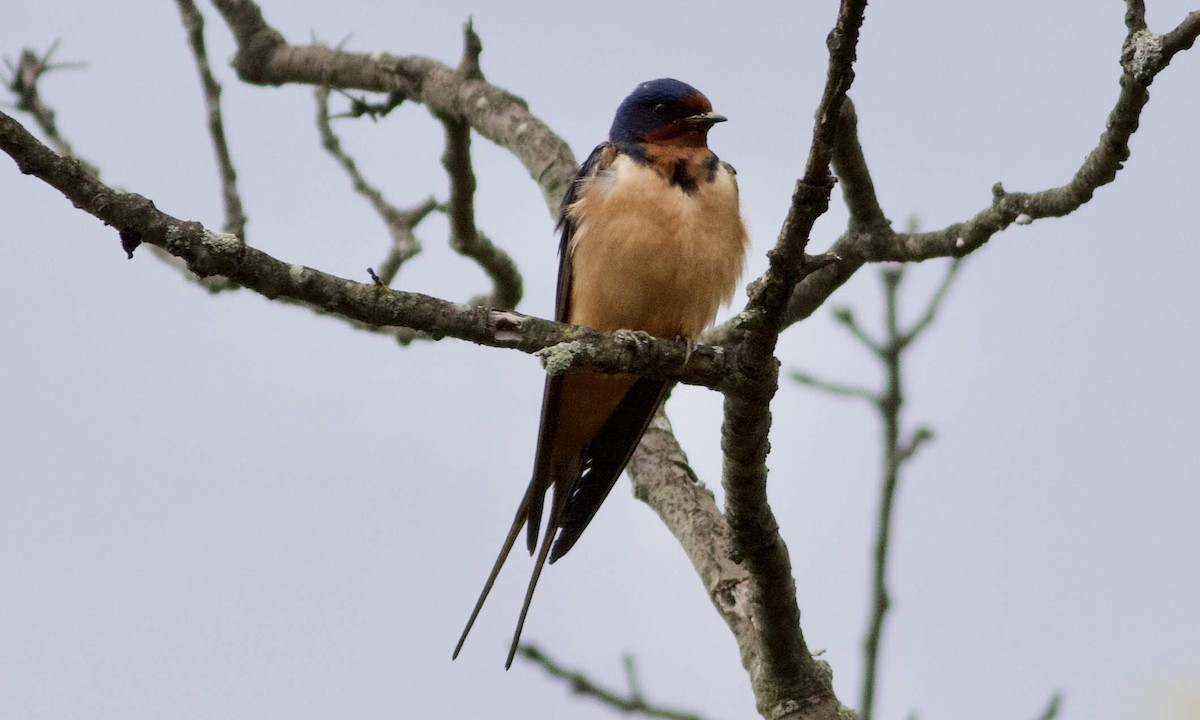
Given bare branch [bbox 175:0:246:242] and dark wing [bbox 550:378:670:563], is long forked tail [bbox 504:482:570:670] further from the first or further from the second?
bare branch [bbox 175:0:246:242]

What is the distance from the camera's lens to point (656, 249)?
5.85m

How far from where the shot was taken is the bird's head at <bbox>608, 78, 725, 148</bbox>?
662 centimetres

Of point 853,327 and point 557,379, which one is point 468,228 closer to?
point 557,379

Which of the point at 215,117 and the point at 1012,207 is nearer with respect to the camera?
the point at 1012,207

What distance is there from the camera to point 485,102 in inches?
285

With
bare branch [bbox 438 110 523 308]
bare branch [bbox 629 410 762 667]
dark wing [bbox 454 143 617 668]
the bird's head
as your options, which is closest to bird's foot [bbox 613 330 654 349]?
bare branch [bbox 629 410 762 667]

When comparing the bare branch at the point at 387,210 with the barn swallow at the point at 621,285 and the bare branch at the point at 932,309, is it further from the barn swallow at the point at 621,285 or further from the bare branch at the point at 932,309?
the bare branch at the point at 932,309

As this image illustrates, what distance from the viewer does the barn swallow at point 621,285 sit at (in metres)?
5.86

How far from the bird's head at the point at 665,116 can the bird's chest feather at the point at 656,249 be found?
0.49m

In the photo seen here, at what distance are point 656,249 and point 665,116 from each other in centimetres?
113

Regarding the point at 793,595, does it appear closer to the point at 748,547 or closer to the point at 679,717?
the point at 748,547

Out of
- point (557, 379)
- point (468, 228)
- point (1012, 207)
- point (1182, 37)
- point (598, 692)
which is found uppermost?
point (468, 228)

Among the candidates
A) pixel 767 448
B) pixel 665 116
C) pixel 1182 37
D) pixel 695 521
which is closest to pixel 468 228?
pixel 665 116

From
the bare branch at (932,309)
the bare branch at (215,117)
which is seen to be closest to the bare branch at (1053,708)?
the bare branch at (932,309)
